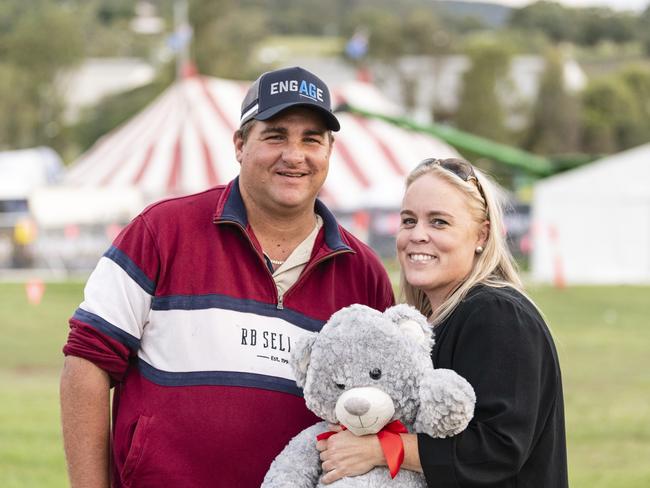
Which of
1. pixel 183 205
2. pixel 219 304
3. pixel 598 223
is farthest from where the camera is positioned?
pixel 598 223

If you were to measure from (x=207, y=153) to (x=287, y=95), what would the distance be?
789 inches

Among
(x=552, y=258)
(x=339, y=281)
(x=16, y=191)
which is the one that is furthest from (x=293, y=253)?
(x=16, y=191)

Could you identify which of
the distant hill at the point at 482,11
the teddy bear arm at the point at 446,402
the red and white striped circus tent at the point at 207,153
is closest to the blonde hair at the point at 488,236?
the teddy bear arm at the point at 446,402

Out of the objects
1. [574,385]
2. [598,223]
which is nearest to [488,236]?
[574,385]

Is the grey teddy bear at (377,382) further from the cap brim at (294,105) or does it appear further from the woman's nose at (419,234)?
the cap brim at (294,105)

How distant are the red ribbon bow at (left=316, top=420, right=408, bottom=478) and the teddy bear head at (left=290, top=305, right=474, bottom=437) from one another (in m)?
0.02

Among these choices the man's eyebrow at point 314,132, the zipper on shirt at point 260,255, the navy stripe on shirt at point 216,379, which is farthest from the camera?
the man's eyebrow at point 314,132

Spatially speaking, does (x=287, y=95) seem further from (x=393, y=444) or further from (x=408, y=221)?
(x=393, y=444)

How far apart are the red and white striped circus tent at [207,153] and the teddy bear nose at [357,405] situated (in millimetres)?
19443

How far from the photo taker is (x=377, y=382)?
109 inches

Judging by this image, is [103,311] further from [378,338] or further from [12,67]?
[12,67]

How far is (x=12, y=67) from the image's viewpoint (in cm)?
6425

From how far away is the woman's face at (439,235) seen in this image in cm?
308

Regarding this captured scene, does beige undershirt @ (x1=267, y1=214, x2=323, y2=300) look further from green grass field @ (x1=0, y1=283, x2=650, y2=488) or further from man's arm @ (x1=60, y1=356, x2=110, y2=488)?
green grass field @ (x1=0, y1=283, x2=650, y2=488)
